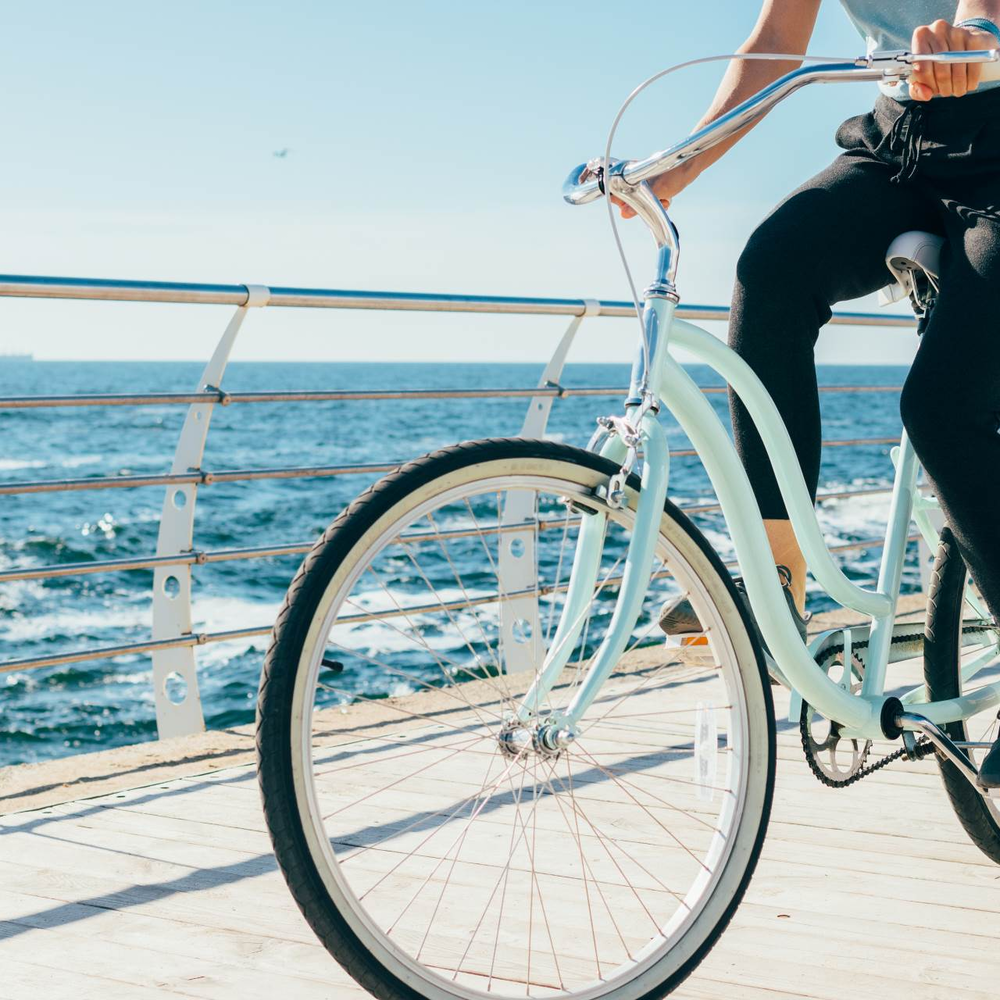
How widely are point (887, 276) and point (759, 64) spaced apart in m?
0.34

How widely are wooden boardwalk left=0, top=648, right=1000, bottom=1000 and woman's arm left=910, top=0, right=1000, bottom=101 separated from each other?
1011 millimetres

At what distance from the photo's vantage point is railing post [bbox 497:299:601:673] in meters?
3.34

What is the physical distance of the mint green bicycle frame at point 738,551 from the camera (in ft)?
4.36

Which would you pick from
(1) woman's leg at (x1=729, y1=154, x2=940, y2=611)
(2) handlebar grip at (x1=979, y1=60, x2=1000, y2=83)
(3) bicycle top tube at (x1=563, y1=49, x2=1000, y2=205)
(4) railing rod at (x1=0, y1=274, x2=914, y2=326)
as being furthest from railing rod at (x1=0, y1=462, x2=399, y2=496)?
(2) handlebar grip at (x1=979, y1=60, x2=1000, y2=83)

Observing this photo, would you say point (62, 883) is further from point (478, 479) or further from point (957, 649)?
point (957, 649)

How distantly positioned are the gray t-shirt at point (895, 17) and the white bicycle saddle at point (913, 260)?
0.57ft

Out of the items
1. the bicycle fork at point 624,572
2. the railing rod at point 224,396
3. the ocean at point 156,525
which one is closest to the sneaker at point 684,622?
the bicycle fork at point 624,572

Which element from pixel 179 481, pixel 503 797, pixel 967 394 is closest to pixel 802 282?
pixel 967 394

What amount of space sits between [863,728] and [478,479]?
26.2 inches


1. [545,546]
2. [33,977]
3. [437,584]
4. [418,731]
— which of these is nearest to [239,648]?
[437,584]

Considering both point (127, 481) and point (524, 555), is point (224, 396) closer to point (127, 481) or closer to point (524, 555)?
point (127, 481)

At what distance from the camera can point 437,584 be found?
45.9 feet

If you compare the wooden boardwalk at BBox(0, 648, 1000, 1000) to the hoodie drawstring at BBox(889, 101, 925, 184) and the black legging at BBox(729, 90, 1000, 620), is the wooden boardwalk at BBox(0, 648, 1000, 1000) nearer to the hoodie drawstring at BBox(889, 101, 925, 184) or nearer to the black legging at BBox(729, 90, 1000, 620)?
the black legging at BBox(729, 90, 1000, 620)

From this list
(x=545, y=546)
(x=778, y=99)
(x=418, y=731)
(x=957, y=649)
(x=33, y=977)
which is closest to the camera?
(x=778, y=99)
